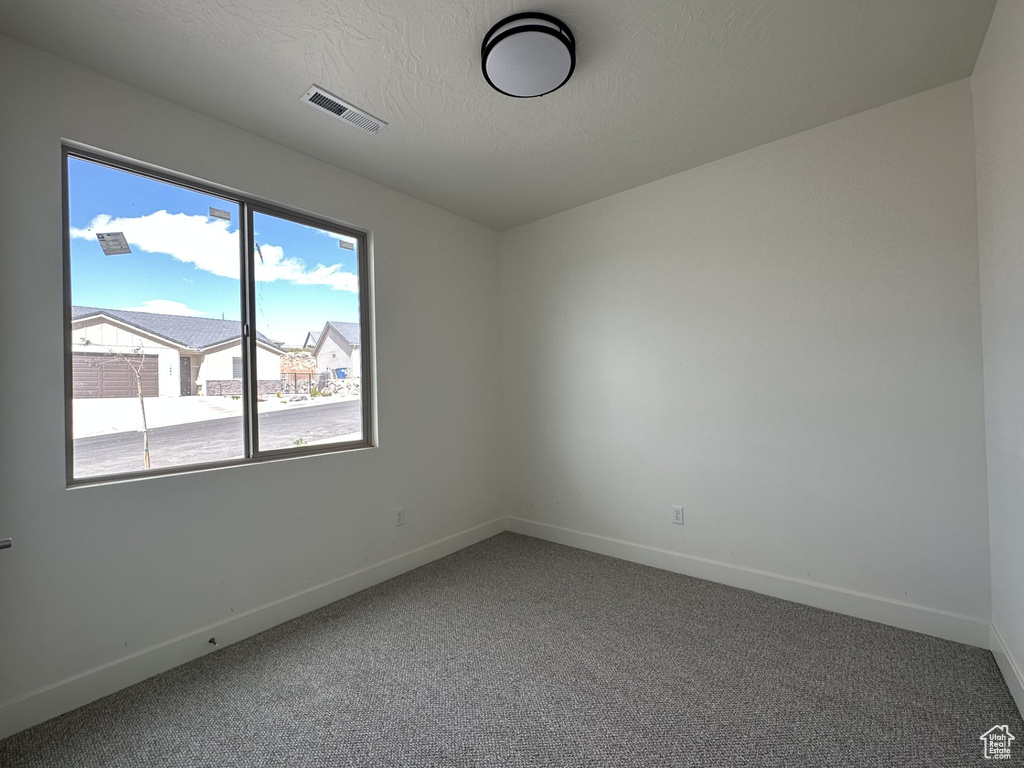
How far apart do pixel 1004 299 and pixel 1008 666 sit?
1.48m

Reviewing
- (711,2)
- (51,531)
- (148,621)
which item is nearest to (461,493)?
(148,621)

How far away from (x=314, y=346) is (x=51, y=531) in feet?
4.90

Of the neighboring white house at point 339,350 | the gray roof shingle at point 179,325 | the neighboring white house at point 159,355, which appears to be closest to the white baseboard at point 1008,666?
the neighboring white house at point 339,350

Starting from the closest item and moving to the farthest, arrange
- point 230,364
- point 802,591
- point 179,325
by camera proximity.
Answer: point 179,325, point 230,364, point 802,591

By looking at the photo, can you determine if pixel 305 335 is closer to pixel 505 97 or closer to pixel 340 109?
pixel 340 109

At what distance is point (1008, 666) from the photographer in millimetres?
1892

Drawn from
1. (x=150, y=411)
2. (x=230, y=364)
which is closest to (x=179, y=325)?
(x=230, y=364)

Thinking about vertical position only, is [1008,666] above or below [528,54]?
below

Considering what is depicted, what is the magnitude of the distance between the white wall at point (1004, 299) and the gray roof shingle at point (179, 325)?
11.4 feet

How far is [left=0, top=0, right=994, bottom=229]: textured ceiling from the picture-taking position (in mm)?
1773

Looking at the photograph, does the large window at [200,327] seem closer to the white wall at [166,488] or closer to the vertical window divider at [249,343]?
the vertical window divider at [249,343]

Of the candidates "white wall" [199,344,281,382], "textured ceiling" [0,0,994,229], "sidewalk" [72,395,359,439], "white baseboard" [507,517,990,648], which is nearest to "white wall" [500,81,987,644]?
"white baseboard" [507,517,990,648]

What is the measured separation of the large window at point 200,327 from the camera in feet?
6.87

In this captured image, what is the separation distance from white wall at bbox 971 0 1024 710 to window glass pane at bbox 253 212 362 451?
10.7 ft
